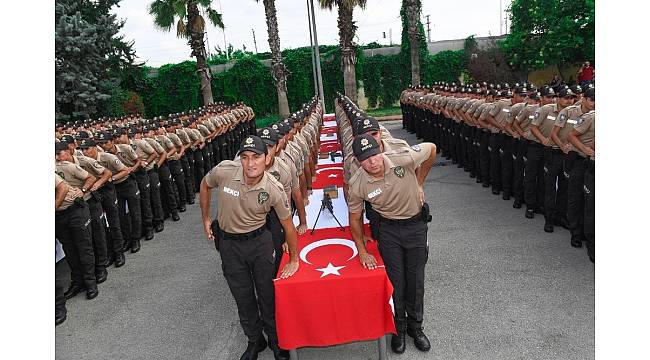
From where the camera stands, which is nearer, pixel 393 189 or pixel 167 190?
pixel 393 189

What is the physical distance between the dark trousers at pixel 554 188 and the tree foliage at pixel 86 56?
22031mm

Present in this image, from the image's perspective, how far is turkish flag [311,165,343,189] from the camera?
6.48m

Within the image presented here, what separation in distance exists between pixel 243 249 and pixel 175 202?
5.55 m

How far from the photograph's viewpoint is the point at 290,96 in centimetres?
3123

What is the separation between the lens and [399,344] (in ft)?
13.4

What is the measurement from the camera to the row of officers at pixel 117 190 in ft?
18.6

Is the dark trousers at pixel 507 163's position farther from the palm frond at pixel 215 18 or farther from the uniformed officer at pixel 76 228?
the palm frond at pixel 215 18

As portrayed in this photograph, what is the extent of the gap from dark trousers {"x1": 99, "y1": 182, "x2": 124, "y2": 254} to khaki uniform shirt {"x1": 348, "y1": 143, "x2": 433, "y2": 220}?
4.34m

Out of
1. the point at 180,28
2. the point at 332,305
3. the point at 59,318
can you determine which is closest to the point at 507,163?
the point at 332,305

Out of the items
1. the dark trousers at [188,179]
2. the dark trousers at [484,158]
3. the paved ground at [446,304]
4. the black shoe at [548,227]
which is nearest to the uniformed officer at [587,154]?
the paved ground at [446,304]

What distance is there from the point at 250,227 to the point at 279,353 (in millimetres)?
1232

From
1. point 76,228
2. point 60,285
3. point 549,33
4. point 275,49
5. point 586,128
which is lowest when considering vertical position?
point 60,285

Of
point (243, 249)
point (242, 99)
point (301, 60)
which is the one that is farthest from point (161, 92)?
point (243, 249)

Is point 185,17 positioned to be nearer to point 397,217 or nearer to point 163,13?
point 163,13
